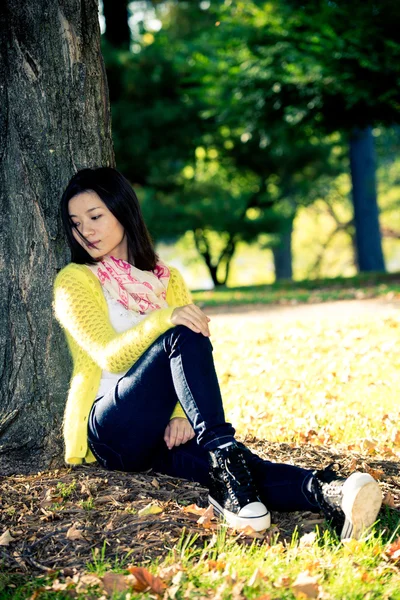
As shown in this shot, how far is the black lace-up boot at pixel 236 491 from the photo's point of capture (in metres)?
2.55

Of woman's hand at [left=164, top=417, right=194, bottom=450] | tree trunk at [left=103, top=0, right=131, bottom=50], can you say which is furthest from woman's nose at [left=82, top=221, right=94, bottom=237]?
tree trunk at [left=103, top=0, right=131, bottom=50]

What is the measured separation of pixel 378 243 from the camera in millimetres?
17422

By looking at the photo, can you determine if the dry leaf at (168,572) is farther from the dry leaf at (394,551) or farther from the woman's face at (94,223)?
the woman's face at (94,223)

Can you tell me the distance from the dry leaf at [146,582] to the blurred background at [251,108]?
8.52 m

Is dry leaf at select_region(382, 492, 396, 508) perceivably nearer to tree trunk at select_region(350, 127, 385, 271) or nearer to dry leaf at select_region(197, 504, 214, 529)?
dry leaf at select_region(197, 504, 214, 529)

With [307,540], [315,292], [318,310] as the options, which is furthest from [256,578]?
[315,292]

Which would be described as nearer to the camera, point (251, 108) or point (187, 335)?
point (187, 335)

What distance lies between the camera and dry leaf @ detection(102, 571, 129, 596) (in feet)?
7.13

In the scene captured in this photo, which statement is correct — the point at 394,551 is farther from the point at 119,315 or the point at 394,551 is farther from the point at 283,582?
the point at 119,315

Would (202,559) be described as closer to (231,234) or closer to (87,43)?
(87,43)

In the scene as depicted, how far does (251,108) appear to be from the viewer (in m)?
12.8

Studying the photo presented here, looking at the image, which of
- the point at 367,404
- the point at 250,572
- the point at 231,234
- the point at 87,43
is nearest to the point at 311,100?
the point at 231,234

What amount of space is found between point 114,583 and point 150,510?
55 centimetres

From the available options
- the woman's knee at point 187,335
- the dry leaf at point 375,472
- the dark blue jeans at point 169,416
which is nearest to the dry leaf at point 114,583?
the dark blue jeans at point 169,416
